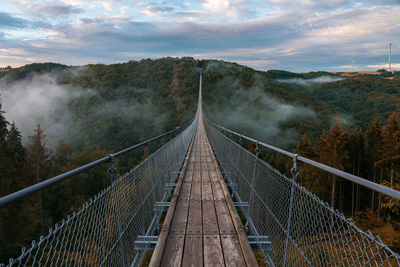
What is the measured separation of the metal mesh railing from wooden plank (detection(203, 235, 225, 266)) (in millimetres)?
600

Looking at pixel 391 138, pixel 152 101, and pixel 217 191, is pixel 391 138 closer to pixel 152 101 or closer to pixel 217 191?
pixel 217 191

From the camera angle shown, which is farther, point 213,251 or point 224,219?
point 224,219

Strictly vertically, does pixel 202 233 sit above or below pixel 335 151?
above

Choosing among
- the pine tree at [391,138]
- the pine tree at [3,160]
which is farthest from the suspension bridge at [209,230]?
the pine tree at [391,138]

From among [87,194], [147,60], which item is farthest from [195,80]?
[87,194]

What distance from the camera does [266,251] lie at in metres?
3.06

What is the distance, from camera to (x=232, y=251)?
9.34ft

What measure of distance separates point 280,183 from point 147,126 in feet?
229

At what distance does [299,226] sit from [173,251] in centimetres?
141

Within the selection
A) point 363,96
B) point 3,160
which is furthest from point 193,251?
point 363,96

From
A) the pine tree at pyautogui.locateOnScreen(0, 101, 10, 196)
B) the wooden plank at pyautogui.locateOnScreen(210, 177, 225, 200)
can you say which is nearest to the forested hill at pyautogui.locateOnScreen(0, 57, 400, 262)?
the pine tree at pyautogui.locateOnScreen(0, 101, 10, 196)

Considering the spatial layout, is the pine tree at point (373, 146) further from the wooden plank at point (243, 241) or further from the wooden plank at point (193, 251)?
the wooden plank at point (193, 251)

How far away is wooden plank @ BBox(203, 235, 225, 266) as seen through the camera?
265 cm

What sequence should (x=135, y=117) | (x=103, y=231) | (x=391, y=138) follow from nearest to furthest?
1. (x=103, y=231)
2. (x=391, y=138)
3. (x=135, y=117)
